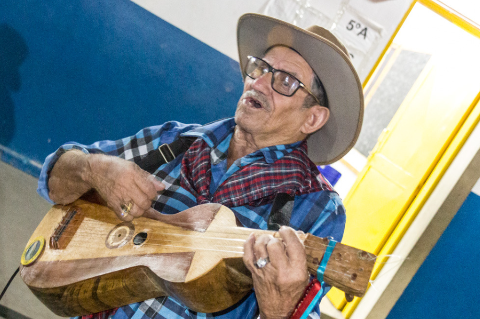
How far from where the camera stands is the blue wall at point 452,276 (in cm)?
189

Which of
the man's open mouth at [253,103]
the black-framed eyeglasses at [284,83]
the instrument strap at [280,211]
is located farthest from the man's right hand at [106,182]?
the black-framed eyeglasses at [284,83]

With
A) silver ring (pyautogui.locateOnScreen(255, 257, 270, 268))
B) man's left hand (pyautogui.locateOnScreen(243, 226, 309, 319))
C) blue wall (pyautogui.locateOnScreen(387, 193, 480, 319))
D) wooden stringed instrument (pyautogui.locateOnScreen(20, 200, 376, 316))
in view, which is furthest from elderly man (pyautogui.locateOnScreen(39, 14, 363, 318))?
blue wall (pyautogui.locateOnScreen(387, 193, 480, 319))

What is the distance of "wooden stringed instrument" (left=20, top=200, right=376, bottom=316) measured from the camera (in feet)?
2.54

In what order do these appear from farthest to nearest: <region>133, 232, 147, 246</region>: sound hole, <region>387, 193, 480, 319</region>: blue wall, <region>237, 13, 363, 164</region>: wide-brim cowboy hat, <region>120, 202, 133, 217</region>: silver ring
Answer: <region>387, 193, 480, 319</region>: blue wall, <region>237, 13, 363, 164</region>: wide-brim cowboy hat, <region>120, 202, 133, 217</region>: silver ring, <region>133, 232, 147, 246</region>: sound hole

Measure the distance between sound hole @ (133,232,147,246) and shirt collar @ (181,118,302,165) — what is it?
484 millimetres

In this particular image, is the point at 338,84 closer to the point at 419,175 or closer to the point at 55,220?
the point at 55,220

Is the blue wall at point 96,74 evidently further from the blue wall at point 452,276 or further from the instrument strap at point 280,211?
the blue wall at point 452,276

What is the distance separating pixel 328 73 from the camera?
4.54 feet

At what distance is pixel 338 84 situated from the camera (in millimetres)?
1376

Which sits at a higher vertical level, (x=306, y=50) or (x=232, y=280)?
(x=306, y=50)

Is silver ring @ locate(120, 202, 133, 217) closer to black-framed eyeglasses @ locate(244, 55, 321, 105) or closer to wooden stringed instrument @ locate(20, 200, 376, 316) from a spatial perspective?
wooden stringed instrument @ locate(20, 200, 376, 316)

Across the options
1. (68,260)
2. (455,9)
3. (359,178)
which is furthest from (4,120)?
(455,9)

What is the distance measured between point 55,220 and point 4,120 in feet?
5.38

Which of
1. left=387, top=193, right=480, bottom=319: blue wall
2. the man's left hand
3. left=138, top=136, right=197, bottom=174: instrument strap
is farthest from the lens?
left=387, top=193, right=480, bottom=319: blue wall
